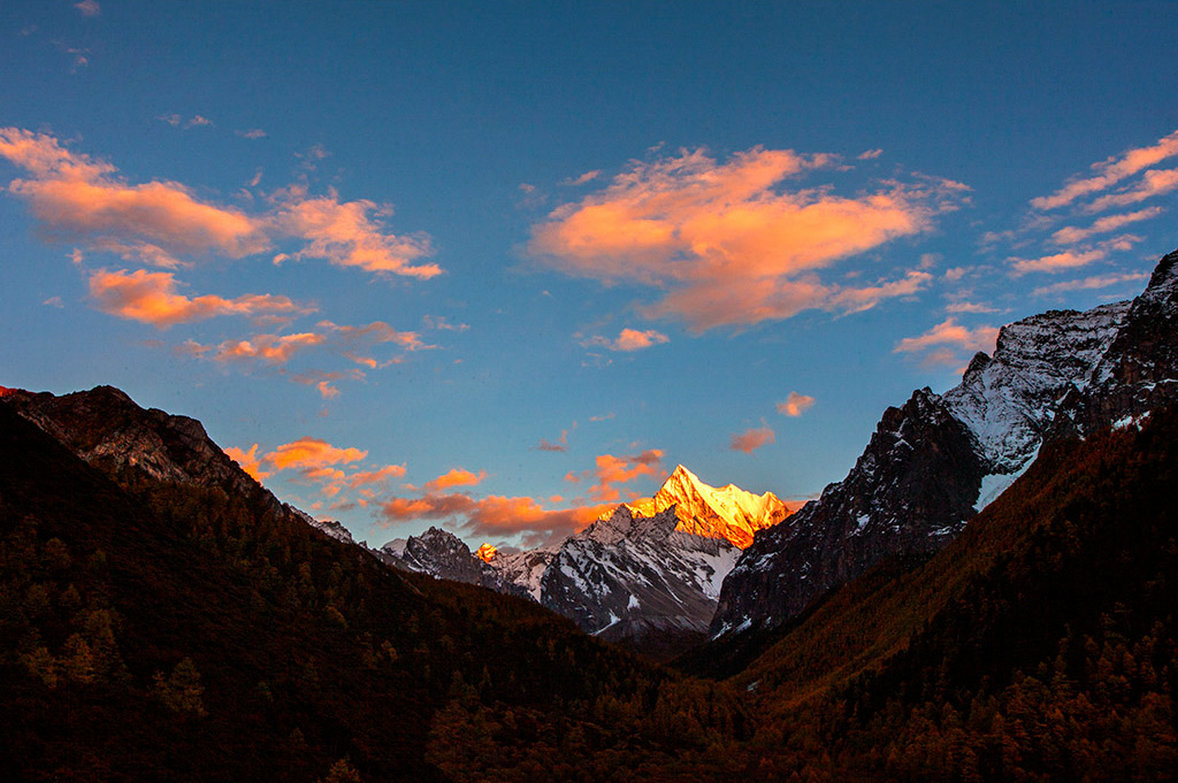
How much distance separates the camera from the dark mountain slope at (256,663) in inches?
2478

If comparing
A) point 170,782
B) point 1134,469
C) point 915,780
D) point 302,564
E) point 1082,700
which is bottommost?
point 915,780

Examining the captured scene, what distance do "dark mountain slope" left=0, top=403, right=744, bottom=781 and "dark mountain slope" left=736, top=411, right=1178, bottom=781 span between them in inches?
1134

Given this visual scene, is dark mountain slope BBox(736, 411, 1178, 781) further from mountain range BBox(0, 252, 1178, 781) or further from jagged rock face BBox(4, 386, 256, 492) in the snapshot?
jagged rock face BBox(4, 386, 256, 492)

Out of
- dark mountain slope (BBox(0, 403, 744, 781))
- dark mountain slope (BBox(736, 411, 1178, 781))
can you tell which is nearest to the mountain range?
dark mountain slope (BBox(0, 403, 744, 781))

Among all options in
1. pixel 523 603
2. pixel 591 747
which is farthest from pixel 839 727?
pixel 523 603

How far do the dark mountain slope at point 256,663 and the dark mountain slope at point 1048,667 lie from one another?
28814mm

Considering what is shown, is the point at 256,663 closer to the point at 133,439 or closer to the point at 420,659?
the point at 420,659

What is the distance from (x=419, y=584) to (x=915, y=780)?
105 m

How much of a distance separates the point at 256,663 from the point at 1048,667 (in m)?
115

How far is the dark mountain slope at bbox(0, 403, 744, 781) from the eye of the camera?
62.9 m

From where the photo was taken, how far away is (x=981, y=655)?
13938cm

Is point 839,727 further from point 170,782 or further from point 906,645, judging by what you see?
point 170,782

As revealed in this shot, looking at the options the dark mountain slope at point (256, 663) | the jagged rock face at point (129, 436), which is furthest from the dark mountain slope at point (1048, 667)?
the jagged rock face at point (129, 436)

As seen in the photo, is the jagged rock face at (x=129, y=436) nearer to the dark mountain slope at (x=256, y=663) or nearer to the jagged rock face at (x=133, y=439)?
the jagged rock face at (x=133, y=439)
